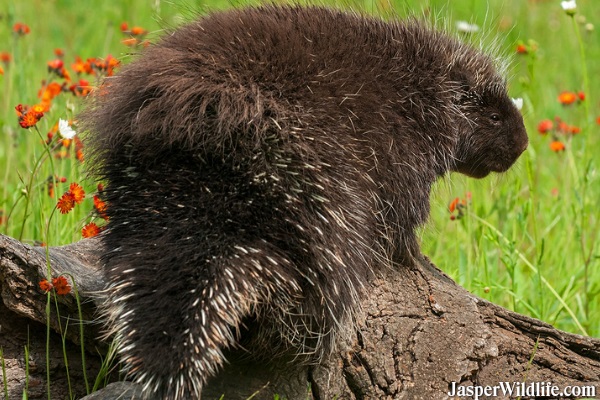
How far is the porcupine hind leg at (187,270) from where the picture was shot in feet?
12.0

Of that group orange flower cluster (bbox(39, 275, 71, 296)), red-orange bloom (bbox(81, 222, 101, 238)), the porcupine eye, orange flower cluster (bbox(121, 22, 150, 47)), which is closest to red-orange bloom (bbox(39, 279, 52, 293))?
orange flower cluster (bbox(39, 275, 71, 296))

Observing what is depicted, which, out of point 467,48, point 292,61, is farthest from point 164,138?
point 467,48

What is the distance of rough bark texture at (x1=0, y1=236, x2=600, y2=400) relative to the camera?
14.2ft

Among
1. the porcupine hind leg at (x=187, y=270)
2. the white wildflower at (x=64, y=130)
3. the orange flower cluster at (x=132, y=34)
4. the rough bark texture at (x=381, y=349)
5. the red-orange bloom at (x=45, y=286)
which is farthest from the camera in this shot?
the orange flower cluster at (x=132, y=34)

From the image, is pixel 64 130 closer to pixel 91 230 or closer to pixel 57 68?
pixel 91 230

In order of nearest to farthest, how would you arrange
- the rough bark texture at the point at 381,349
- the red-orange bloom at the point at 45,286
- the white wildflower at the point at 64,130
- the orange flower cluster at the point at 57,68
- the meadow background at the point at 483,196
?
the red-orange bloom at the point at 45,286 < the rough bark texture at the point at 381,349 < the white wildflower at the point at 64,130 < the meadow background at the point at 483,196 < the orange flower cluster at the point at 57,68

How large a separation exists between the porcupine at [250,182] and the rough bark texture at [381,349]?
0.20 metres

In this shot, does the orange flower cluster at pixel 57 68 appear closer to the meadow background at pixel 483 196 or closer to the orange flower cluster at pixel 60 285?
the meadow background at pixel 483 196

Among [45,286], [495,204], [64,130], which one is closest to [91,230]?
[64,130]

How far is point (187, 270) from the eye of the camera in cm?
370

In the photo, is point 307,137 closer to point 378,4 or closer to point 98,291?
point 98,291

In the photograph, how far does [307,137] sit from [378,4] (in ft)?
7.97

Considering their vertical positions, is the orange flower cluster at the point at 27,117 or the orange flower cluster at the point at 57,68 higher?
the orange flower cluster at the point at 57,68

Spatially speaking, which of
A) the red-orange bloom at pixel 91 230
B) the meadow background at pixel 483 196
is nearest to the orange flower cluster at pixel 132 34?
the meadow background at pixel 483 196
